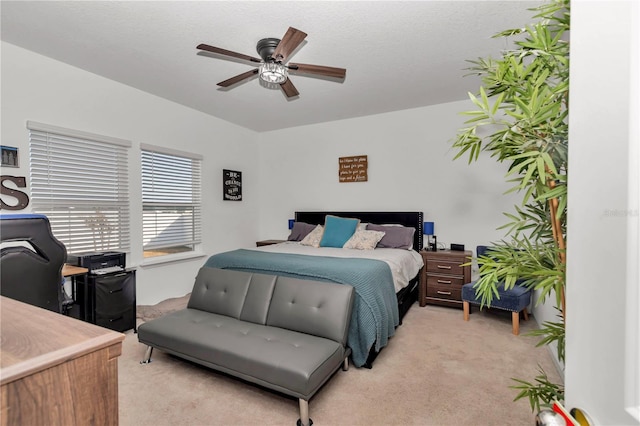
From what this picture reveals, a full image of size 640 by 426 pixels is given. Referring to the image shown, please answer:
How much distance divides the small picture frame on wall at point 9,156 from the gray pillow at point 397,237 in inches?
152

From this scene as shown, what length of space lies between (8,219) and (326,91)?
3246 mm

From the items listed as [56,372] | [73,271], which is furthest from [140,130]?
[56,372]

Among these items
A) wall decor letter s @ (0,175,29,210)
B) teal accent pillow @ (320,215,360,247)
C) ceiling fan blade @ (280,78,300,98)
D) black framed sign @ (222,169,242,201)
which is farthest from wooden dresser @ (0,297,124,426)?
black framed sign @ (222,169,242,201)

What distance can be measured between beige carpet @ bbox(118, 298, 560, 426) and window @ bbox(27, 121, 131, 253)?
1272mm

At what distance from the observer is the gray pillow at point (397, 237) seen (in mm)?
3891

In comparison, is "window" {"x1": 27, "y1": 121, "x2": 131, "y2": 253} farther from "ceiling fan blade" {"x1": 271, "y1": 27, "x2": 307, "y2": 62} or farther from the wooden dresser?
the wooden dresser

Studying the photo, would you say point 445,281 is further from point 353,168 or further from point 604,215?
point 604,215

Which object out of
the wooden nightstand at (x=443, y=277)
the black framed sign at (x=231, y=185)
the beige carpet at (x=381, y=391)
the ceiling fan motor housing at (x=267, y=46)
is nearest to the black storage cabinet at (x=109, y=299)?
the beige carpet at (x=381, y=391)

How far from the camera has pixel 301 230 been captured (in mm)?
4797

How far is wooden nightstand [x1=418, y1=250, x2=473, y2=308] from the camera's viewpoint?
12.1 ft

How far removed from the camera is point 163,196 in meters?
3.98

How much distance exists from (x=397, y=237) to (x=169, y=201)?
3.14m

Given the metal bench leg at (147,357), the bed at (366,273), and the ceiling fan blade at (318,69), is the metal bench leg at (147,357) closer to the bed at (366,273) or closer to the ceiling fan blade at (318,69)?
the bed at (366,273)

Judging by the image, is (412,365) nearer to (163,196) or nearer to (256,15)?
(256,15)
